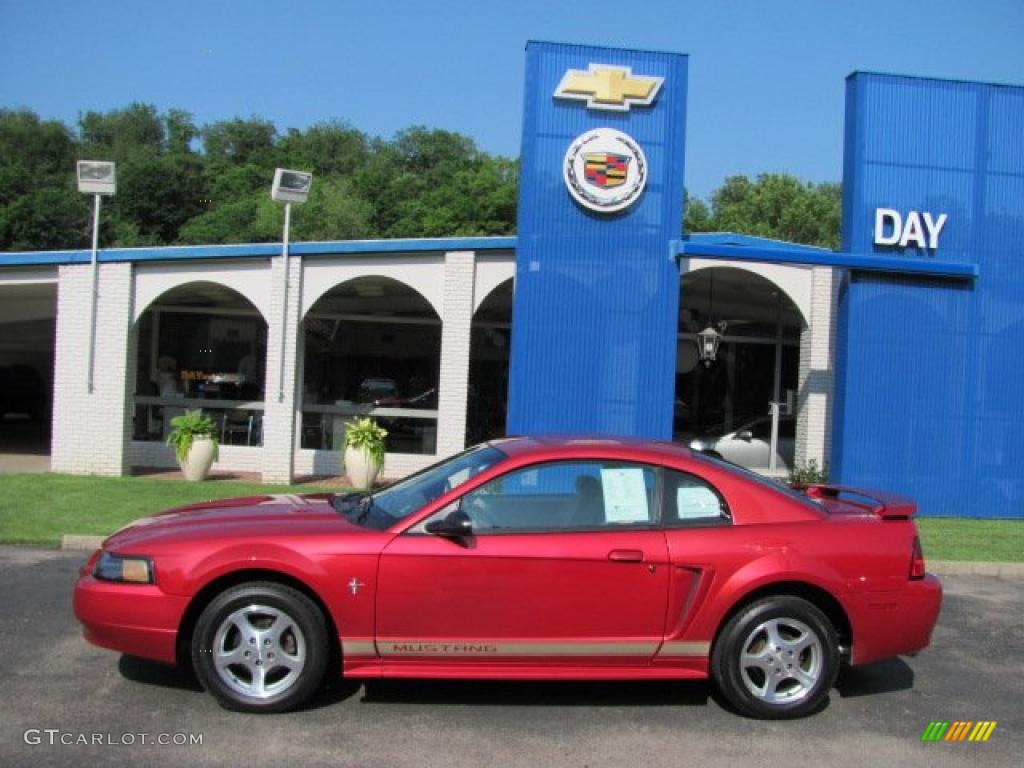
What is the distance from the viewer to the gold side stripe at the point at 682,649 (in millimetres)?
5090

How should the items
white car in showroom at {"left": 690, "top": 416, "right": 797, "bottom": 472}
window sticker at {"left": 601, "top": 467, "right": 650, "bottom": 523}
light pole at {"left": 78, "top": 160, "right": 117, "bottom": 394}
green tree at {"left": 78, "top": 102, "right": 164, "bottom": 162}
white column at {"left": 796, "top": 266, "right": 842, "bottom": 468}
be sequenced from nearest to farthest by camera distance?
window sticker at {"left": 601, "top": 467, "right": 650, "bottom": 523}
light pole at {"left": 78, "top": 160, "right": 117, "bottom": 394}
white column at {"left": 796, "top": 266, "right": 842, "bottom": 468}
white car in showroom at {"left": 690, "top": 416, "right": 797, "bottom": 472}
green tree at {"left": 78, "top": 102, "right": 164, "bottom": 162}

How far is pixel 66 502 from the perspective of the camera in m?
11.6

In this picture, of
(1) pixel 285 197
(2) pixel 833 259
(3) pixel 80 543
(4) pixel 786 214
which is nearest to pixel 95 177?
(1) pixel 285 197

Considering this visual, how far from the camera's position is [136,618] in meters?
4.91

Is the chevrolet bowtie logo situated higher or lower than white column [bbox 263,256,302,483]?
higher

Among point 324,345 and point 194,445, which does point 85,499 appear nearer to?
point 194,445

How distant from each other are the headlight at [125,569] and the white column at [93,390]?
32.0ft

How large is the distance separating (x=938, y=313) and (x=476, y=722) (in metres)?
10.7

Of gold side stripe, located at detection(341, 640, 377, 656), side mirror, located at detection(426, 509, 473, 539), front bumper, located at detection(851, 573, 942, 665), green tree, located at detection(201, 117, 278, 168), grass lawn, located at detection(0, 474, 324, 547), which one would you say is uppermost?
green tree, located at detection(201, 117, 278, 168)

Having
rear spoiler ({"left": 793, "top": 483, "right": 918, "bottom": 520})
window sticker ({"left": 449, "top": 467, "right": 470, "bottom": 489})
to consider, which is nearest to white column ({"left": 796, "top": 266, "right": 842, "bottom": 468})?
rear spoiler ({"left": 793, "top": 483, "right": 918, "bottom": 520})

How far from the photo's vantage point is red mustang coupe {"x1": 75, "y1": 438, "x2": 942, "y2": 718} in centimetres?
491

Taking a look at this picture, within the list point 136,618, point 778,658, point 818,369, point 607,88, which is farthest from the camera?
point 818,369

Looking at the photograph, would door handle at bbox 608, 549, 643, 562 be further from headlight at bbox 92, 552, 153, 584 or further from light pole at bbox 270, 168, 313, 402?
light pole at bbox 270, 168, 313, 402

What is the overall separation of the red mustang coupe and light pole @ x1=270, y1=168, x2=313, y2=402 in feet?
29.2
